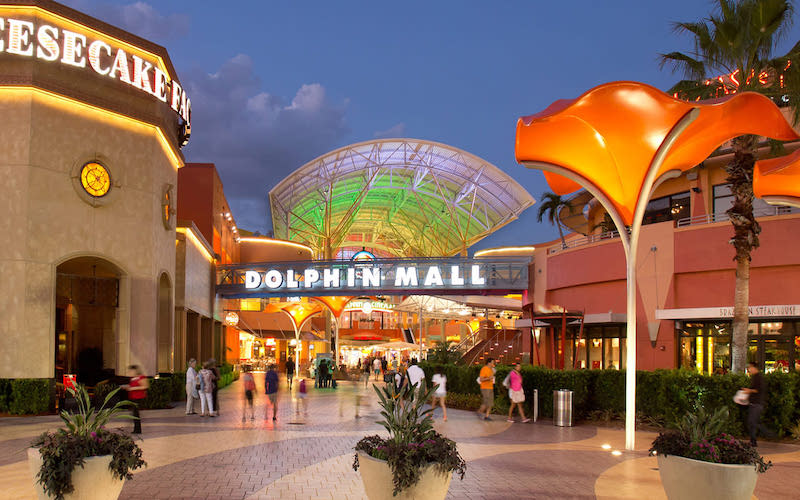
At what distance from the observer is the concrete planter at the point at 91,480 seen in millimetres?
7367

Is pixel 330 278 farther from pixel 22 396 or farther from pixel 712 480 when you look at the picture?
pixel 712 480

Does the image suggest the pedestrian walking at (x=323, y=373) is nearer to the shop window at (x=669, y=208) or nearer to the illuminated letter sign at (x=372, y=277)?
the illuminated letter sign at (x=372, y=277)

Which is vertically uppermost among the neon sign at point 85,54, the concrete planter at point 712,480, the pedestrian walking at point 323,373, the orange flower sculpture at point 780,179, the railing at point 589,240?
the neon sign at point 85,54

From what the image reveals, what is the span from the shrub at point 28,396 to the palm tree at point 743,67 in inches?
659

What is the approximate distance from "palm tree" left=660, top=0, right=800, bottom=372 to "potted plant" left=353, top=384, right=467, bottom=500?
11879 millimetres

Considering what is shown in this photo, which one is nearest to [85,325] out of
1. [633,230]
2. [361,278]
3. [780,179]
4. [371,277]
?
[361,278]

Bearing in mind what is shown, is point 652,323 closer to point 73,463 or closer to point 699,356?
point 699,356

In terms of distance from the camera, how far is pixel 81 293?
24656 mm

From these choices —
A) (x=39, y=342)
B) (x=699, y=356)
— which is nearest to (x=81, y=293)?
(x=39, y=342)

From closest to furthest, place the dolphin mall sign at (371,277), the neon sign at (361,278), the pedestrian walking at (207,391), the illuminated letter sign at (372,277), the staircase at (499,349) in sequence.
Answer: the pedestrian walking at (207,391) → the staircase at (499,349) → the dolphin mall sign at (371,277) → the neon sign at (361,278) → the illuminated letter sign at (372,277)

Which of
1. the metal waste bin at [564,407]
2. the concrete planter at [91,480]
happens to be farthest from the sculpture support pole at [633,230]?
the concrete planter at [91,480]

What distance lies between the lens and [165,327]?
24.3 meters

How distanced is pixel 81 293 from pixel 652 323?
1882cm

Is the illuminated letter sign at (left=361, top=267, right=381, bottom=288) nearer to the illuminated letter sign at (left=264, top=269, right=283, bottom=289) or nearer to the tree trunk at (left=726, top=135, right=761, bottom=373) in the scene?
the illuminated letter sign at (left=264, top=269, right=283, bottom=289)
